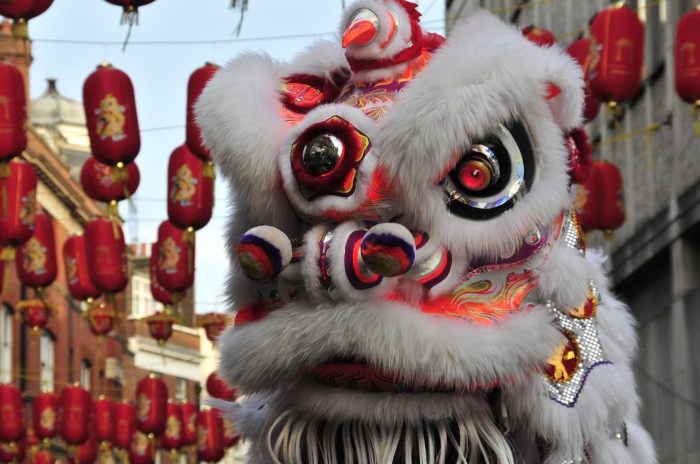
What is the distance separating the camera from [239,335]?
10.2ft

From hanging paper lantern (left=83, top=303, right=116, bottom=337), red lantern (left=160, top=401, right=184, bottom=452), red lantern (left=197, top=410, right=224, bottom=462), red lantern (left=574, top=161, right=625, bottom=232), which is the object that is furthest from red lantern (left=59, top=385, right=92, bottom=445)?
red lantern (left=574, top=161, right=625, bottom=232)

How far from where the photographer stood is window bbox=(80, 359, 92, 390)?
132 ft

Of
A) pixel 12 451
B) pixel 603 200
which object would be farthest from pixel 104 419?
pixel 603 200

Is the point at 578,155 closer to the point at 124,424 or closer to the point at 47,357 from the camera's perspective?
the point at 124,424

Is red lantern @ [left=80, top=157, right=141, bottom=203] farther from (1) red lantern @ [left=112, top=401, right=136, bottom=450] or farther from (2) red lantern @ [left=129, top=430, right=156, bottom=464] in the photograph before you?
(2) red lantern @ [left=129, top=430, right=156, bottom=464]

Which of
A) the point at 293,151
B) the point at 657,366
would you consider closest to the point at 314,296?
the point at 293,151

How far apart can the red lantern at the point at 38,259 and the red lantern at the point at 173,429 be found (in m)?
7.20

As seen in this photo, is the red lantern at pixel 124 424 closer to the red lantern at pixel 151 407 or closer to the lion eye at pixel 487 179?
the red lantern at pixel 151 407

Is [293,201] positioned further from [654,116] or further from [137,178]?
[654,116]

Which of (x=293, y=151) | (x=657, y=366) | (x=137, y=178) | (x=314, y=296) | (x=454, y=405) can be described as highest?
(x=293, y=151)

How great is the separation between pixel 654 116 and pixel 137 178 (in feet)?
18.0

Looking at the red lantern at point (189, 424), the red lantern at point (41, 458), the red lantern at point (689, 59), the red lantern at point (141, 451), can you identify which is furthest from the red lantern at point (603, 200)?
the red lantern at point (41, 458)

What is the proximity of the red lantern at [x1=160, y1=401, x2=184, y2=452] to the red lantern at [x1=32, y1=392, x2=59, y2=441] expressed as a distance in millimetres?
1900

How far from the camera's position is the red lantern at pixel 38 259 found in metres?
17.7
